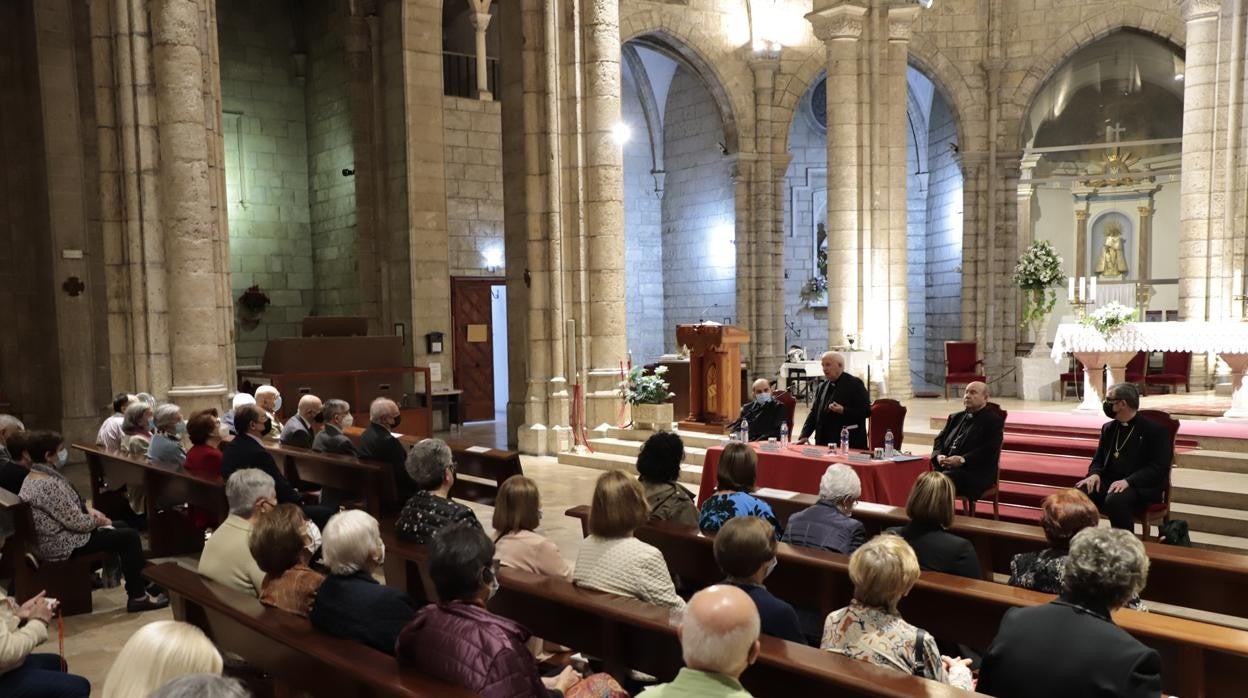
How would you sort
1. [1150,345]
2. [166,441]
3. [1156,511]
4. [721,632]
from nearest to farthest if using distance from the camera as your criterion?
[721,632] < [1156,511] < [166,441] < [1150,345]

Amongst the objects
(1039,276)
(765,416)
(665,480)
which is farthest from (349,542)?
(1039,276)

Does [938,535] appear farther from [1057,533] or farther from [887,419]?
[887,419]

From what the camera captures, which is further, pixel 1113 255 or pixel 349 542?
pixel 1113 255

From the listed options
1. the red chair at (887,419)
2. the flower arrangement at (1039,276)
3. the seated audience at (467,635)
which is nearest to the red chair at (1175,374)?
the flower arrangement at (1039,276)

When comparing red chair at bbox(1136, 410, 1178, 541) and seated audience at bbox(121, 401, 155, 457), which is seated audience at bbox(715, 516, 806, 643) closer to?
red chair at bbox(1136, 410, 1178, 541)

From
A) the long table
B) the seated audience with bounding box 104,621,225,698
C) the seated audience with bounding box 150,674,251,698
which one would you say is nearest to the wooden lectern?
the long table

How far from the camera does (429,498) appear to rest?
13.6 ft

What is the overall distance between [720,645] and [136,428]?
240 inches

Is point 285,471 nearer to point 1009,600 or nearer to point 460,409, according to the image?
point 1009,600

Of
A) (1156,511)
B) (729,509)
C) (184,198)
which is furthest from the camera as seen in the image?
(184,198)

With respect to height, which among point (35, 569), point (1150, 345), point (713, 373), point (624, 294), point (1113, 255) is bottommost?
point (35, 569)

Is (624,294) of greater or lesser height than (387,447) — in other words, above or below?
above

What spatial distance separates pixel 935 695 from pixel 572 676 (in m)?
1.10

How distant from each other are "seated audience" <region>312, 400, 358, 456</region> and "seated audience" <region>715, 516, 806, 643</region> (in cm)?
436
